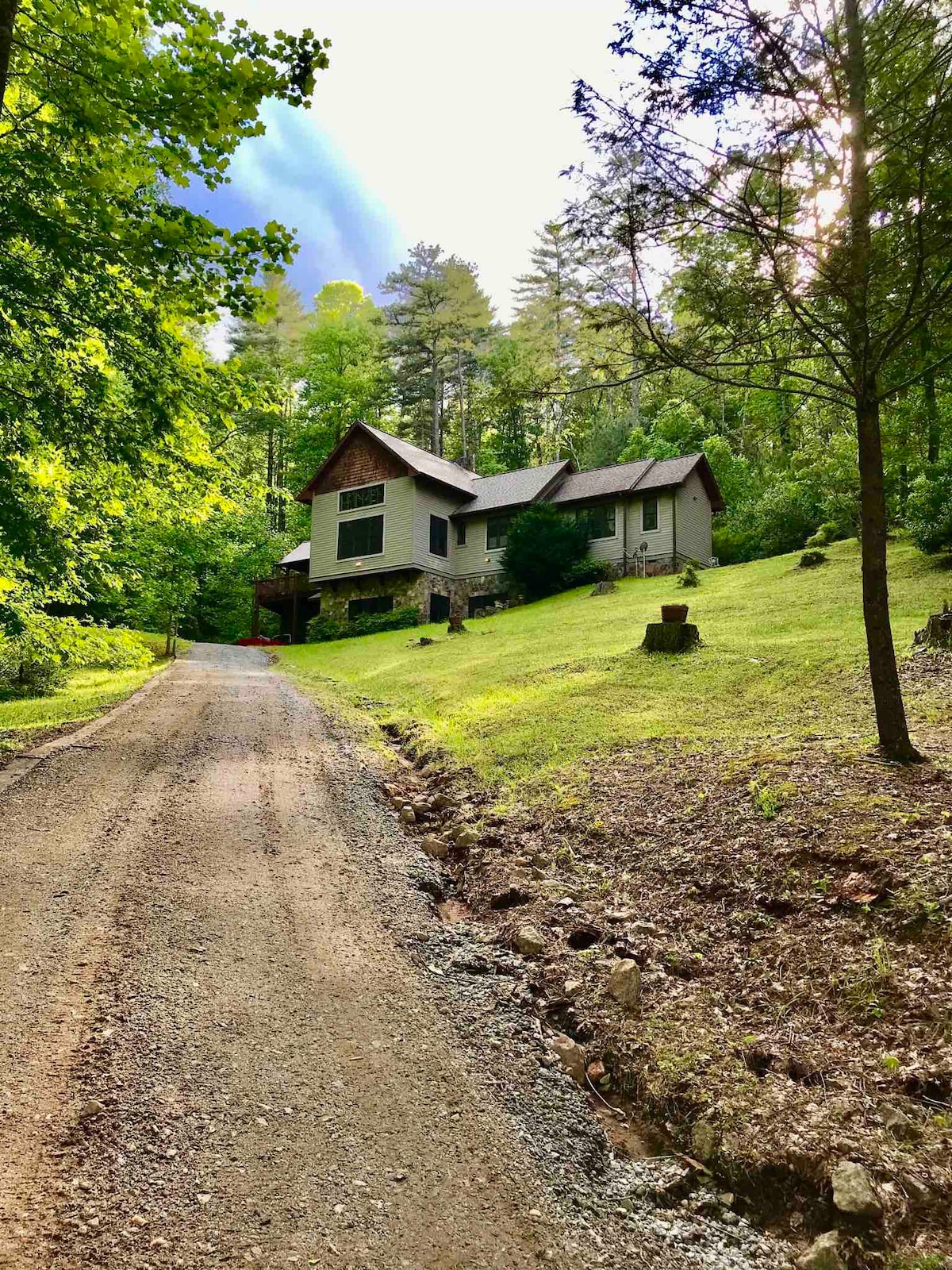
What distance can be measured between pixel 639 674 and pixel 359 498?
72.3 feet

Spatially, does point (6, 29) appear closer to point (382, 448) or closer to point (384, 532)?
point (384, 532)

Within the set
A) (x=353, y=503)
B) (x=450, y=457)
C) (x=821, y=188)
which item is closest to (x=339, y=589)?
(x=353, y=503)

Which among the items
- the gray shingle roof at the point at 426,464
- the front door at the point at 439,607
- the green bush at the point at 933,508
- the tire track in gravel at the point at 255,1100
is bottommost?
the tire track in gravel at the point at 255,1100

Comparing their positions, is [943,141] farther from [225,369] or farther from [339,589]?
[339,589]

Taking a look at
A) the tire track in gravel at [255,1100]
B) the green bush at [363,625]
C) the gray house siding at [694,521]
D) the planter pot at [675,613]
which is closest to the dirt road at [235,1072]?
the tire track in gravel at [255,1100]

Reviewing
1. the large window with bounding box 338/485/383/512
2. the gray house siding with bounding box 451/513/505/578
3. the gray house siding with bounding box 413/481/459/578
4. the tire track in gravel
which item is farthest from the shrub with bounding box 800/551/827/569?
the tire track in gravel

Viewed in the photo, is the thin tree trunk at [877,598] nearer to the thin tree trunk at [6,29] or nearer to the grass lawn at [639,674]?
the grass lawn at [639,674]

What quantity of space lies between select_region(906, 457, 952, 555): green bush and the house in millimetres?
11452

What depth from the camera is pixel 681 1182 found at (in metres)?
2.49

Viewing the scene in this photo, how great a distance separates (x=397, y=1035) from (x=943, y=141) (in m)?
6.11

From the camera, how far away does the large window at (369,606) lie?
2933 cm

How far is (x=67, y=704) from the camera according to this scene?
1187 centimetres

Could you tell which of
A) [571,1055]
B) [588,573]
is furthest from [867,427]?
[588,573]

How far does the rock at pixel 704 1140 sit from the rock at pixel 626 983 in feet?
2.26
